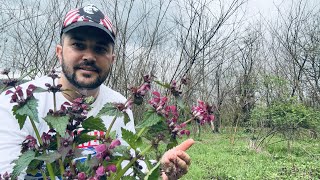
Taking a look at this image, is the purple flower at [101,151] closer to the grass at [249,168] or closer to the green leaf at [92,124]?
the green leaf at [92,124]

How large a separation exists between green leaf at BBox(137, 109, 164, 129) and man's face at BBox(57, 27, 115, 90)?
489 mm

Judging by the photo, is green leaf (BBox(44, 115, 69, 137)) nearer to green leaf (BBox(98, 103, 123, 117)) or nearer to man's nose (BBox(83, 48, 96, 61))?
green leaf (BBox(98, 103, 123, 117))

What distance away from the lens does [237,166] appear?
7.24 metres

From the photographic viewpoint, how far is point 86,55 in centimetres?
106

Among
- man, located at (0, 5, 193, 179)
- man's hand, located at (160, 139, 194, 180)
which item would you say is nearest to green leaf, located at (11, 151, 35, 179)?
man's hand, located at (160, 139, 194, 180)

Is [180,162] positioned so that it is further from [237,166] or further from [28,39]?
[28,39]

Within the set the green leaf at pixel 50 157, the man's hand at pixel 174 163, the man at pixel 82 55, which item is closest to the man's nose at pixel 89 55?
the man at pixel 82 55

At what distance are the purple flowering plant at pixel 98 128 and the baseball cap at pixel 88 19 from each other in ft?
1.37

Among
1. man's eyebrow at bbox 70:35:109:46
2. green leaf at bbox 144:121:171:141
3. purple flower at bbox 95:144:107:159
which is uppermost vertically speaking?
man's eyebrow at bbox 70:35:109:46

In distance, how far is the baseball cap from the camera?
1.04 m

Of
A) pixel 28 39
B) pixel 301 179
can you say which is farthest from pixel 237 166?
pixel 28 39

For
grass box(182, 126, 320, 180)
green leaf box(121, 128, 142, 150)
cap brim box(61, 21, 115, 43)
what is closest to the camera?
green leaf box(121, 128, 142, 150)

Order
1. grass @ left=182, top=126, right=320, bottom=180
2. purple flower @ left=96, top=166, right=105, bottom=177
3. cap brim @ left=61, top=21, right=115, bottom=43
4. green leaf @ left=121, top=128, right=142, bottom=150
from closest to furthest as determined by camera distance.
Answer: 1. purple flower @ left=96, top=166, right=105, bottom=177
2. green leaf @ left=121, top=128, right=142, bottom=150
3. cap brim @ left=61, top=21, right=115, bottom=43
4. grass @ left=182, top=126, right=320, bottom=180

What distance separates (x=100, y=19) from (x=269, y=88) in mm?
12621
